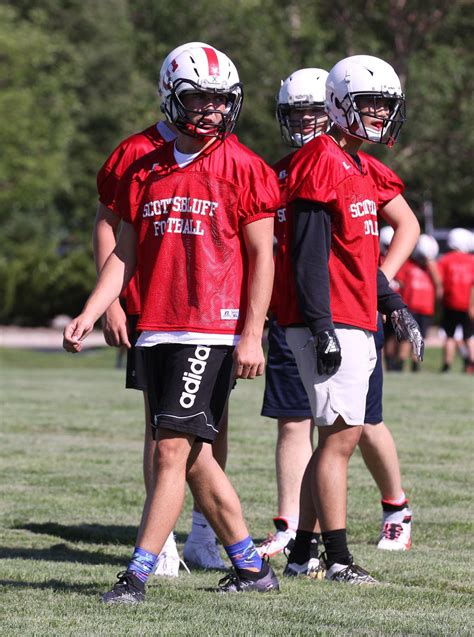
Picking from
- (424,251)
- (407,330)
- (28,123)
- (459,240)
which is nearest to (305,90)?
(407,330)

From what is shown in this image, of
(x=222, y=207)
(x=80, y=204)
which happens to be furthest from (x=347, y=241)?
(x=80, y=204)

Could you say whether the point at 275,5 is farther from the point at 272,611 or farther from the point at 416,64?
the point at 272,611

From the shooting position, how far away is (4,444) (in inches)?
428

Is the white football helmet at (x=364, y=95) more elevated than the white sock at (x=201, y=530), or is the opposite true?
the white football helmet at (x=364, y=95)

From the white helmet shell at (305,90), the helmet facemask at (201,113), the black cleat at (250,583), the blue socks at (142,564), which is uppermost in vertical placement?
the white helmet shell at (305,90)

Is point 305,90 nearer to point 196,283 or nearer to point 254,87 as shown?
point 196,283

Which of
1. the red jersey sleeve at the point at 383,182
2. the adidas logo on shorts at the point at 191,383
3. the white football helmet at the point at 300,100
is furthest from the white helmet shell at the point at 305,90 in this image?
the adidas logo on shorts at the point at 191,383

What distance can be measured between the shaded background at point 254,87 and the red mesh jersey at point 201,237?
25.4 m

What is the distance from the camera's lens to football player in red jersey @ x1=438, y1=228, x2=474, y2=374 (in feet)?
70.8

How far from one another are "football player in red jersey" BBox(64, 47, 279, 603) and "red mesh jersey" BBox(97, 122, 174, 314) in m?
0.81

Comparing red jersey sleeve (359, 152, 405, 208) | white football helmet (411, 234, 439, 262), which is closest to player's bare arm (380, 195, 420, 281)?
red jersey sleeve (359, 152, 405, 208)

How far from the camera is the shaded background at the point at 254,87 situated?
32875mm

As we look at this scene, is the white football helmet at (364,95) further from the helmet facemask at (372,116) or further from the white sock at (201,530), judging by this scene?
the white sock at (201,530)

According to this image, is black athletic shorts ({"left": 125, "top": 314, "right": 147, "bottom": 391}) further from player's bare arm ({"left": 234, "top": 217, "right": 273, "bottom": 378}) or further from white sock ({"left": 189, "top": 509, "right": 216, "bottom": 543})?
player's bare arm ({"left": 234, "top": 217, "right": 273, "bottom": 378})
